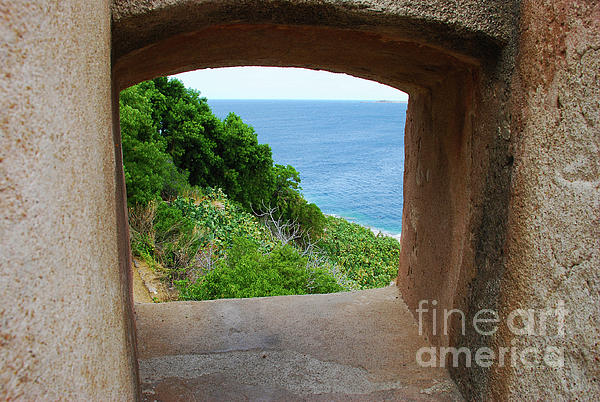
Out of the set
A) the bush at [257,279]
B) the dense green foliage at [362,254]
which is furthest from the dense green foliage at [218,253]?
the dense green foliage at [362,254]

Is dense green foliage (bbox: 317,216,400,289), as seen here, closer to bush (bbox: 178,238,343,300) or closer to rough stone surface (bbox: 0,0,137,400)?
bush (bbox: 178,238,343,300)

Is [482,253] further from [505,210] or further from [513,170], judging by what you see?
[513,170]

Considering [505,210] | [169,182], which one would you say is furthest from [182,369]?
[169,182]

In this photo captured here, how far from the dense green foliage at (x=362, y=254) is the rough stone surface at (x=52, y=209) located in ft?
30.7

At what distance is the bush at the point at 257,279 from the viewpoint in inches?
191

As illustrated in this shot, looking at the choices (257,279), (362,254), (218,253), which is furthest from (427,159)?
(362,254)

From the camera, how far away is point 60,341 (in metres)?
0.85

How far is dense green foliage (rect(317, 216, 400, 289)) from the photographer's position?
10977 millimetres

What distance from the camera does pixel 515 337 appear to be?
1575mm

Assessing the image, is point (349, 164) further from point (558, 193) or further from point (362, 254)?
point (558, 193)

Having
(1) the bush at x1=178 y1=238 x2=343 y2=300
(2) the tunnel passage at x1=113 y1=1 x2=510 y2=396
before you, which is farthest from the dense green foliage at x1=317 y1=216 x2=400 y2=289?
(2) the tunnel passage at x1=113 y1=1 x2=510 y2=396

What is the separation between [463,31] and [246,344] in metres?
1.87

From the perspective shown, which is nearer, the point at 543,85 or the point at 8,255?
the point at 8,255

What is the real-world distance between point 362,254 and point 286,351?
10583 mm
